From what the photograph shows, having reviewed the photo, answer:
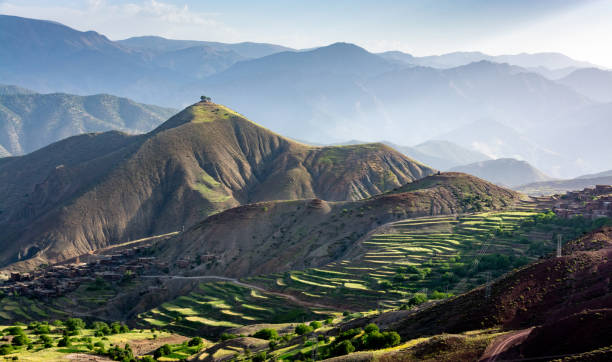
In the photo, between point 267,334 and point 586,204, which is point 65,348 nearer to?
point 267,334

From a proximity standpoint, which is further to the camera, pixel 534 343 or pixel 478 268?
pixel 478 268

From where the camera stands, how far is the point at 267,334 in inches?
3145

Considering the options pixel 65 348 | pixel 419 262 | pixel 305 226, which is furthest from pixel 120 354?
pixel 305 226

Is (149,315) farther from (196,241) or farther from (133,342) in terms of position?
(196,241)

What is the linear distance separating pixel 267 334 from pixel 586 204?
Answer: 82258 millimetres

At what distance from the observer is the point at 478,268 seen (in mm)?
92438

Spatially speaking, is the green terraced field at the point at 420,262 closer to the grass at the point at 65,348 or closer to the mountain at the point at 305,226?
the mountain at the point at 305,226

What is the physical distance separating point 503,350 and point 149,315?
279 feet

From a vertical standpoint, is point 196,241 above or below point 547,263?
below

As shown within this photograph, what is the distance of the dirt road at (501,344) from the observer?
4208 cm

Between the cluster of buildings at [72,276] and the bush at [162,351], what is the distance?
62457 mm

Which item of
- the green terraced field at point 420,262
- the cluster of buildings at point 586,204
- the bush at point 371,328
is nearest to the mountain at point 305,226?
the green terraced field at point 420,262

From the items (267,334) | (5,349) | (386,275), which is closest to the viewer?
(5,349)

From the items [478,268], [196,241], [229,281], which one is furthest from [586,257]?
[196,241]
